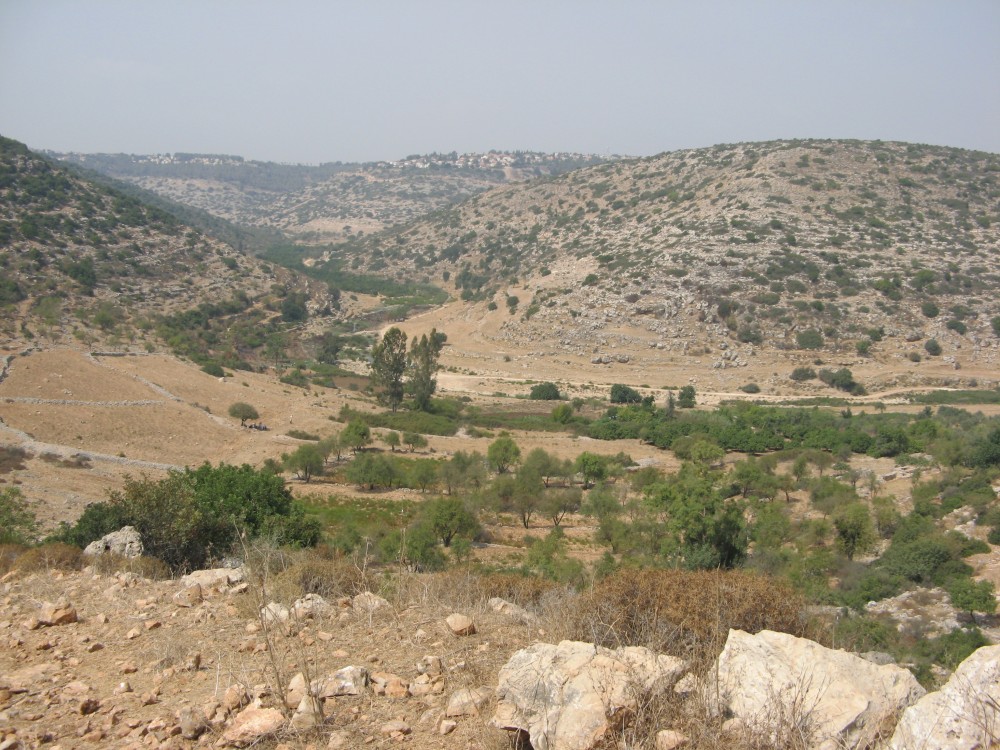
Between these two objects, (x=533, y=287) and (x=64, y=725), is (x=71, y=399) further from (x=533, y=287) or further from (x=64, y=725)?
(x=533, y=287)

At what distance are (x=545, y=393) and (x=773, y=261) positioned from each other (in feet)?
96.4

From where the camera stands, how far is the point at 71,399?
34.3 m

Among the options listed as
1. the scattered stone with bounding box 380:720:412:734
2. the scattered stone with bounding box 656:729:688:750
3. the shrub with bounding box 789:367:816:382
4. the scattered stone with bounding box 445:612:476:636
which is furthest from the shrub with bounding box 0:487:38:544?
the shrub with bounding box 789:367:816:382

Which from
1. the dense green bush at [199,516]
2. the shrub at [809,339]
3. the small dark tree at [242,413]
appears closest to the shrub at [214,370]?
the small dark tree at [242,413]

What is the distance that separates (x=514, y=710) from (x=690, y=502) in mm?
13912

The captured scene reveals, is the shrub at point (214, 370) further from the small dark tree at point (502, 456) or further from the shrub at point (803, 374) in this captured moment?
the shrub at point (803, 374)

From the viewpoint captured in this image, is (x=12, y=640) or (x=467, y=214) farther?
(x=467, y=214)

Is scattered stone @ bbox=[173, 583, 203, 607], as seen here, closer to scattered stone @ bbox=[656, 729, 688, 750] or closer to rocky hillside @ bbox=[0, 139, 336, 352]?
scattered stone @ bbox=[656, 729, 688, 750]

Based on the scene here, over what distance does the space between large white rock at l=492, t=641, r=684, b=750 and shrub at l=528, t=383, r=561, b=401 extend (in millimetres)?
45169

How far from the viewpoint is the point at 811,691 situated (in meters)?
4.38

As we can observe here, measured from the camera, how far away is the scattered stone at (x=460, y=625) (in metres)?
6.25

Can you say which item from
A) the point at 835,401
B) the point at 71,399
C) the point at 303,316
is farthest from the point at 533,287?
the point at 71,399

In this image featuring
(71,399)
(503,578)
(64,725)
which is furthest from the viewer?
(71,399)

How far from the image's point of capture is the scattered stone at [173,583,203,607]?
23.6 feet
